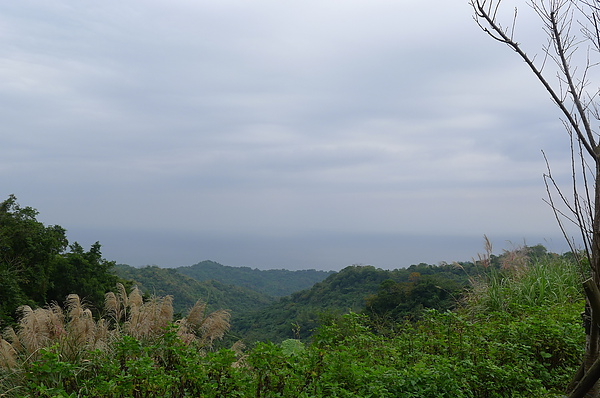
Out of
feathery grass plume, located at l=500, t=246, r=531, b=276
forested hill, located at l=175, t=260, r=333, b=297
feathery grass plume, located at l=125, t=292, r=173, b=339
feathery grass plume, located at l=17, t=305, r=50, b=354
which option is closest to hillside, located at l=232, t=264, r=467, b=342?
feathery grass plume, located at l=500, t=246, r=531, b=276

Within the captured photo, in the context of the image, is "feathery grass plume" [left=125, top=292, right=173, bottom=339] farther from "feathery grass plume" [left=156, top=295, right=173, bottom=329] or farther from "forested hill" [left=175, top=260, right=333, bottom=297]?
"forested hill" [left=175, top=260, right=333, bottom=297]

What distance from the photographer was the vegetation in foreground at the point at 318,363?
329 centimetres

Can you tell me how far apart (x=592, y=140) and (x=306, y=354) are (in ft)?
8.97

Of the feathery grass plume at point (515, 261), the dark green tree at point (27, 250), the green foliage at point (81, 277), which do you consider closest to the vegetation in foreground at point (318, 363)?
the feathery grass plume at point (515, 261)

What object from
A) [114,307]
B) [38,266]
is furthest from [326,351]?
[38,266]

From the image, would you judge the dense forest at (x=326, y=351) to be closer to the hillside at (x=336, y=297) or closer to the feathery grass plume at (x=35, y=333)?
the feathery grass plume at (x=35, y=333)

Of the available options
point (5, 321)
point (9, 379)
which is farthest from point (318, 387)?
point (5, 321)

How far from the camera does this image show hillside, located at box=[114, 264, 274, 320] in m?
26.9

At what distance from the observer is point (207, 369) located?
343 cm

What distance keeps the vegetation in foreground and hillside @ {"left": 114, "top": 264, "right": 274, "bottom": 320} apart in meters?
21.0

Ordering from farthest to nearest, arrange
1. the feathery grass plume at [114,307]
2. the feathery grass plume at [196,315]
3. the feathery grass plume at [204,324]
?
the feathery grass plume at [114,307] < the feathery grass plume at [196,315] < the feathery grass plume at [204,324]

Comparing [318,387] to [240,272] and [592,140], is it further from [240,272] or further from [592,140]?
[240,272]

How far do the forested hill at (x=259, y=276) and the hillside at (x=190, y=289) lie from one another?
9.88 m

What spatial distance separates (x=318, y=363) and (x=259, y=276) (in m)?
50.1
